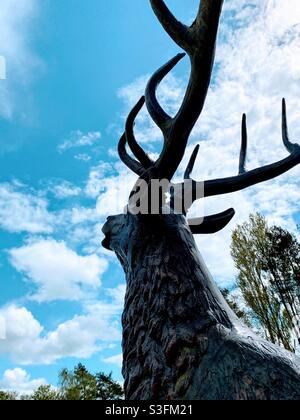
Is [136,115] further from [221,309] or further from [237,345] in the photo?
[237,345]

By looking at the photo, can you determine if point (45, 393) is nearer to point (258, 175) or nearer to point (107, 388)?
point (107, 388)

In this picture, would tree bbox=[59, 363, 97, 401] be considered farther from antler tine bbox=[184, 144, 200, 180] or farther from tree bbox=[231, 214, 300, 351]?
antler tine bbox=[184, 144, 200, 180]

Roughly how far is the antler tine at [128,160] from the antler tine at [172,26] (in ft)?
3.29

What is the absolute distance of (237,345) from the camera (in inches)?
58.5

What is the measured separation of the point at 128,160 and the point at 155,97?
59 cm

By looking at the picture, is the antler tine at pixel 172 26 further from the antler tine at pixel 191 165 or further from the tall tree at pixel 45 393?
the tall tree at pixel 45 393

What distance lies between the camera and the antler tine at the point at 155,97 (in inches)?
89.1

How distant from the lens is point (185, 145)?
7.03 feet

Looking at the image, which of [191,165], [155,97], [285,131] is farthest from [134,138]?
[285,131]

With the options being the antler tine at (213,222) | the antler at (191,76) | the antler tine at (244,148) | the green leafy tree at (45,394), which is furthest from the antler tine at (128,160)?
the green leafy tree at (45,394)

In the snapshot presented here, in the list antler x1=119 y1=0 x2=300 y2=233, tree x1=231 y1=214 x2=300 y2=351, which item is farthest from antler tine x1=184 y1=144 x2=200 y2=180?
tree x1=231 y1=214 x2=300 y2=351

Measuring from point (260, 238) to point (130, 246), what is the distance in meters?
18.1

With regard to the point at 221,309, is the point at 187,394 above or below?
below
